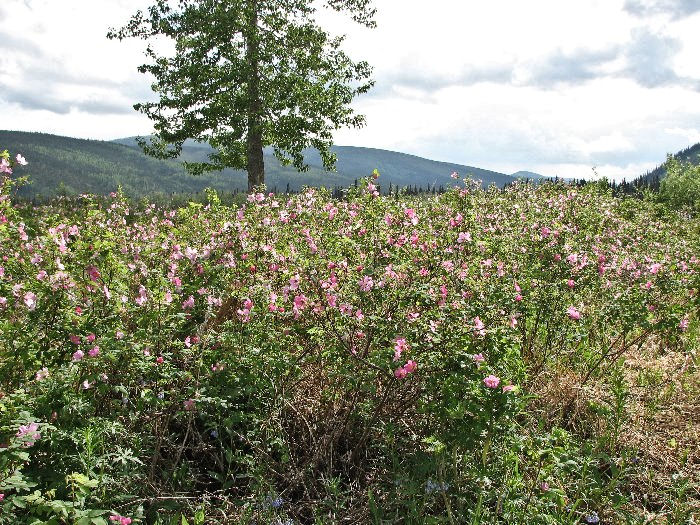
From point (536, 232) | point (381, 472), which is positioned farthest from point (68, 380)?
point (536, 232)

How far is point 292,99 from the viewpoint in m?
18.4

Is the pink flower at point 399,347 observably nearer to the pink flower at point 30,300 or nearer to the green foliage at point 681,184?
the pink flower at point 30,300

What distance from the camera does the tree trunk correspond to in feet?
58.4

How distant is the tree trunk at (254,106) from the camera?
701 inches

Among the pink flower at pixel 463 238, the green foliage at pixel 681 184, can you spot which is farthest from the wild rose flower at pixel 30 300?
the green foliage at pixel 681 184

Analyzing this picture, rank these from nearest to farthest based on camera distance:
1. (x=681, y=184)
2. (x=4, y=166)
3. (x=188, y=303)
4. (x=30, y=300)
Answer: (x=30, y=300) < (x=188, y=303) < (x=4, y=166) < (x=681, y=184)

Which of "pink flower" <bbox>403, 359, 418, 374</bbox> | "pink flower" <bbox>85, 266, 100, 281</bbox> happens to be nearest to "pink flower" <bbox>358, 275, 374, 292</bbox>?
"pink flower" <bbox>403, 359, 418, 374</bbox>

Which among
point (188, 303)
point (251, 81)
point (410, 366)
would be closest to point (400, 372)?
point (410, 366)

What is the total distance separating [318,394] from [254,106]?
1699 cm

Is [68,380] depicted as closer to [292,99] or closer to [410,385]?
[410,385]

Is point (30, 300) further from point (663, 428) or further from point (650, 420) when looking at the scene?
point (663, 428)

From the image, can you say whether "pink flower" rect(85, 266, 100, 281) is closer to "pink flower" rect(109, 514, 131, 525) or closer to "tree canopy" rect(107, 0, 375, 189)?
"pink flower" rect(109, 514, 131, 525)

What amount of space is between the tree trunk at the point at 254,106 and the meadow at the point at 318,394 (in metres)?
14.5

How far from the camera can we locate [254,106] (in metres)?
18.9
